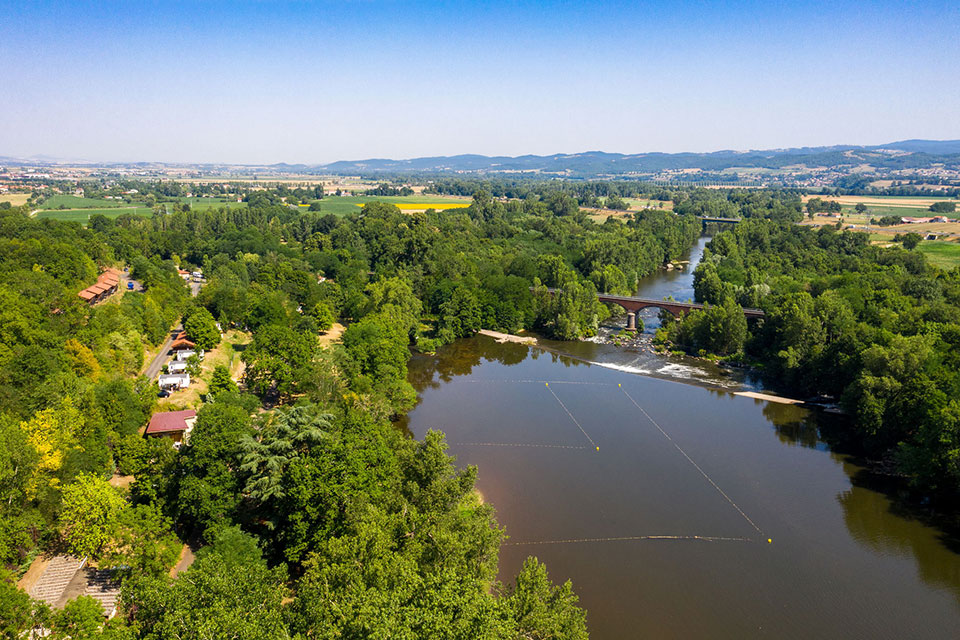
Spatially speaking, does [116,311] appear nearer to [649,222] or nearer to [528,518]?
[528,518]

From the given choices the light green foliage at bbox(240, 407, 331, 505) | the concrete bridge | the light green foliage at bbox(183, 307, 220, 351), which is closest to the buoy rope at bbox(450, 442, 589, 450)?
the light green foliage at bbox(240, 407, 331, 505)

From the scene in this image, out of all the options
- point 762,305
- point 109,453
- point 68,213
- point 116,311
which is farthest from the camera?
point 68,213

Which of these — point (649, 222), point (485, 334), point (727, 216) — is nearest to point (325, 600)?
point (485, 334)

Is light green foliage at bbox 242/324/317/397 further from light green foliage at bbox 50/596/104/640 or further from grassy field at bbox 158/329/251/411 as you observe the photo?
light green foliage at bbox 50/596/104/640

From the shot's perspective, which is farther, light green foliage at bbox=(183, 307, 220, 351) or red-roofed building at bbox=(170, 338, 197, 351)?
red-roofed building at bbox=(170, 338, 197, 351)

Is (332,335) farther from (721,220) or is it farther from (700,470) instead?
(721,220)

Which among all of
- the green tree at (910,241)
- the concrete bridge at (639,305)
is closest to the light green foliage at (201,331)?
the concrete bridge at (639,305)

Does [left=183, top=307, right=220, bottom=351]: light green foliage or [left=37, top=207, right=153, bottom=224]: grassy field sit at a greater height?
[left=37, top=207, right=153, bottom=224]: grassy field
